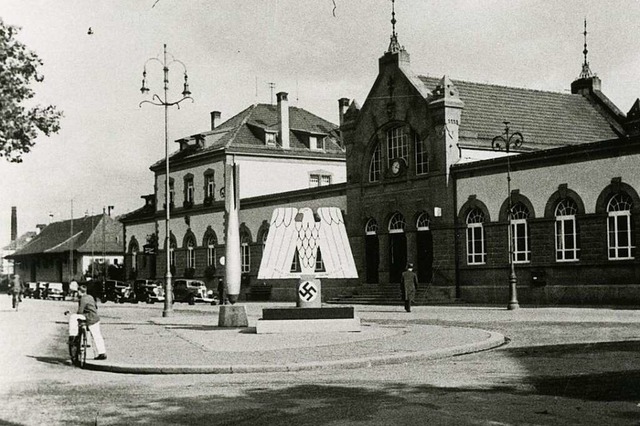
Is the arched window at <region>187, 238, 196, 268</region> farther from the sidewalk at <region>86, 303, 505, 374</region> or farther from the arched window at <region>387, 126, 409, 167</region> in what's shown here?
the sidewalk at <region>86, 303, 505, 374</region>

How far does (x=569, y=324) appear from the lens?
893 inches

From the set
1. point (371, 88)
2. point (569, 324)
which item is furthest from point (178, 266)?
point (569, 324)

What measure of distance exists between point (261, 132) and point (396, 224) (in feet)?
62.2

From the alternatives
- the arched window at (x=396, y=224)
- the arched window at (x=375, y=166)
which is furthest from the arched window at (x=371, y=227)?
the arched window at (x=375, y=166)

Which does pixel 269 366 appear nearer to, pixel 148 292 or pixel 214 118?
pixel 148 292

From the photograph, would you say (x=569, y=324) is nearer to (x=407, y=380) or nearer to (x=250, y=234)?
(x=407, y=380)

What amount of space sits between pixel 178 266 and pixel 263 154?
10.4m

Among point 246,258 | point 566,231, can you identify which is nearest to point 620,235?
point 566,231

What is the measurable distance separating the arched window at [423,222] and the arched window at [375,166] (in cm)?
389

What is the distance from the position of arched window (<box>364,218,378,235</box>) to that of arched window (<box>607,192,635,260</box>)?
13.7m

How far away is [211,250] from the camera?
57562mm

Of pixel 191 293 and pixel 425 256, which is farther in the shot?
pixel 191 293

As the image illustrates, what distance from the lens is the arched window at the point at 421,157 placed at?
40938 mm

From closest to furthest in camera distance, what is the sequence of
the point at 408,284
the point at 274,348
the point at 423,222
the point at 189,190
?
the point at 274,348 → the point at 408,284 → the point at 423,222 → the point at 189,190
